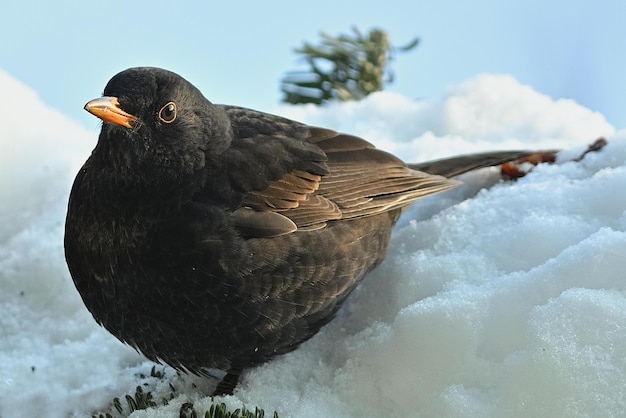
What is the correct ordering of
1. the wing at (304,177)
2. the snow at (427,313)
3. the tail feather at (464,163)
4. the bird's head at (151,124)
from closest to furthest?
the snow at (427,313) < the bird's head at (151,124) < the wing at (304,177) < the tail feather at (464,163)

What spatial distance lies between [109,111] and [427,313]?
1.13 meters

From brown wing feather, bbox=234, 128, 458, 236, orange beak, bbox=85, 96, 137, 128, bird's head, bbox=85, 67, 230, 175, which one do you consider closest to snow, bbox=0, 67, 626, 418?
brown wing feather, bbox=234, 128, 458, 236

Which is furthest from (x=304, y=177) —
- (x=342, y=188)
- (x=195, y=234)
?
(x=195, y=234)

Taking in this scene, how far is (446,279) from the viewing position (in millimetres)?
2461

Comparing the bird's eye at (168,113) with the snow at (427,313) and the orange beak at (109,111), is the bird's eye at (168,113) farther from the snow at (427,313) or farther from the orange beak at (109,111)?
the snow at (427,313)

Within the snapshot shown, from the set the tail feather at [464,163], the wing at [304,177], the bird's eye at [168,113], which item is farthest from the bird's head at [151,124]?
the tail feather at [464,163]

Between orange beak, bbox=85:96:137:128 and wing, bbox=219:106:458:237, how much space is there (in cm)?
35

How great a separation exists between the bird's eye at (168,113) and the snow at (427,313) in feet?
2.80

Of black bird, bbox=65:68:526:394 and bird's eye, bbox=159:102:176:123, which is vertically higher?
bird's eye, bbox=159:102:176:123

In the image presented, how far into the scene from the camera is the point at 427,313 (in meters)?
2.21

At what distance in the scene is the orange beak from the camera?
193 cm

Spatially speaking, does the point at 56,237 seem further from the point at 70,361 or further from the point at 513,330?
the point at 513,330

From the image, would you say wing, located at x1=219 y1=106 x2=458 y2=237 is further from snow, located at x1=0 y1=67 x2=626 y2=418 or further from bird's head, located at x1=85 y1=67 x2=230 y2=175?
snow, located at x1=0 y1=67 x2=626 y2=418

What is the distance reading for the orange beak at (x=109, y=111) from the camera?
1.93 meters
